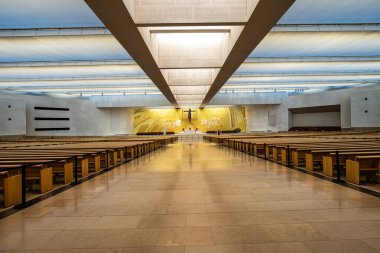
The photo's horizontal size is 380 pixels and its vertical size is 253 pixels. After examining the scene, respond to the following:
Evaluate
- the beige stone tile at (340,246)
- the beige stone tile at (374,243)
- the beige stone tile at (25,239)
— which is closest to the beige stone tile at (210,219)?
the beige stone tile at (340,246)

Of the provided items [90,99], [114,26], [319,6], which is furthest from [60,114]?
[319,6]

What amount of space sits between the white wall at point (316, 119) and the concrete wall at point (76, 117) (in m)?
23.2

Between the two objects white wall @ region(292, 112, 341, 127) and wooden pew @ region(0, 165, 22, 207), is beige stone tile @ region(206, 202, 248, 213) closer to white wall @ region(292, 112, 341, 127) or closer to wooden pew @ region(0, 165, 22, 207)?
wooden pew @ region(0, 165, 22, 207)

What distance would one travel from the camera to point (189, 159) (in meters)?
10.9

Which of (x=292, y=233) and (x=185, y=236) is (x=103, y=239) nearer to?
(x=185, y=236)

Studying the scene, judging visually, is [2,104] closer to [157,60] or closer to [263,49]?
[157,60]

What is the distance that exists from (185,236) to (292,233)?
1.24m

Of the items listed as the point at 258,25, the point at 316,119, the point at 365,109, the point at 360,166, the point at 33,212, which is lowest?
the point at 33,212

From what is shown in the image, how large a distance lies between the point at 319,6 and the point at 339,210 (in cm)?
817

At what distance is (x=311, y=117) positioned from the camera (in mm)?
31516

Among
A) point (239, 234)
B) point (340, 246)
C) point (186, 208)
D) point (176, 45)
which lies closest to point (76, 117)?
point (176, 45)

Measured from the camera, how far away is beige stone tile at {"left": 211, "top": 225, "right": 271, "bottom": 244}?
283cm

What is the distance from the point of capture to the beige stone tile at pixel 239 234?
283cm

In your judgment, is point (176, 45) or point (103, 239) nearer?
point (103, 239)
